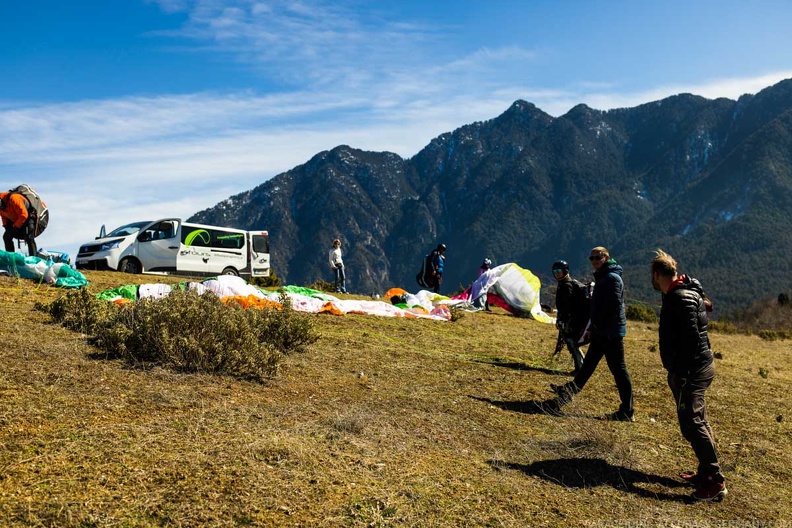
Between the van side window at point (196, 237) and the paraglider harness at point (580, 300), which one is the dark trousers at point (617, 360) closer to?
the paraglider harness at point (580, 300)

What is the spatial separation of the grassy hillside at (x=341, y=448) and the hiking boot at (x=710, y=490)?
0.08 metres

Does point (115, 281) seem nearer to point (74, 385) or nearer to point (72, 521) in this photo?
point (74, 385)

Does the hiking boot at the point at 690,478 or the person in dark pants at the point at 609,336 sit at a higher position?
the person in dark pants at the point at 609,336

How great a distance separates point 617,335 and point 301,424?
147 inches

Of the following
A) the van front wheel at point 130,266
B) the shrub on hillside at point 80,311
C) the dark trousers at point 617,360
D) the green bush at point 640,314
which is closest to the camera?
the dark trousers at point 617,360

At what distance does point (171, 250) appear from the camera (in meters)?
20.3

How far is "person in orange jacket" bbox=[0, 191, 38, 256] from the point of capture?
15078mm

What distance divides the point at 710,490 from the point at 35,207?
14.9 meters

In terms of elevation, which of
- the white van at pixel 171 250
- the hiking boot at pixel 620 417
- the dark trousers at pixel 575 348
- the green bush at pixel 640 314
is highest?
the white van at pixel 171 250

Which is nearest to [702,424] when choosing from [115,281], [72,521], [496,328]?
[72,521]

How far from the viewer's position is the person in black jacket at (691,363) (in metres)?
5.65

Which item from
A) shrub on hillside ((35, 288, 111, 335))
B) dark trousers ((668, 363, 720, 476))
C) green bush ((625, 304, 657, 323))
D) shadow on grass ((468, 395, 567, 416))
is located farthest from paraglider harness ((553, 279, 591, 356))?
green bush ((625, 304, 657, 323))

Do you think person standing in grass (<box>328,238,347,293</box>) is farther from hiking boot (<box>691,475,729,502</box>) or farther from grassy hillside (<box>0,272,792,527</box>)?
hiking boot (<box>691,475,729,502</box>)

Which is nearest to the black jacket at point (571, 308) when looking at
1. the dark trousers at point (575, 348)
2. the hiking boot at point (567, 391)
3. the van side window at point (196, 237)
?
the dark trousers at point (575, 348)
